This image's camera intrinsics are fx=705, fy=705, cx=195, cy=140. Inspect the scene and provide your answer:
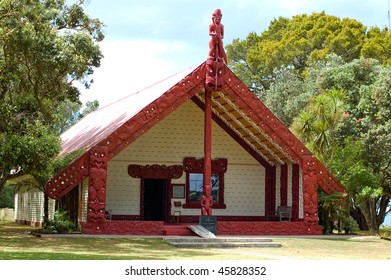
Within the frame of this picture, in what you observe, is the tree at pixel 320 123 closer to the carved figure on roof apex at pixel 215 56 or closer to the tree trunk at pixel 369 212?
the tree trunk at pixel 369 212

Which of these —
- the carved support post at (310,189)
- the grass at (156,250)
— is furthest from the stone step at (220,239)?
the carved support post at (310,189)

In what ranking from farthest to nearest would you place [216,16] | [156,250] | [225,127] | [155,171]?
[225,127], [155,171], [216,16], [156,250]

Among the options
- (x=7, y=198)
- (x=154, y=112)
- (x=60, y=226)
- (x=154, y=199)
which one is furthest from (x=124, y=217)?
(x=7, y=198)

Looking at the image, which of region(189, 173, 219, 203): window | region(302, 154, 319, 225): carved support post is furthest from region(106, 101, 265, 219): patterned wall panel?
region(302, 154, 319, 225): carved support post

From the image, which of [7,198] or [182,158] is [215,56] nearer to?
[182,158]

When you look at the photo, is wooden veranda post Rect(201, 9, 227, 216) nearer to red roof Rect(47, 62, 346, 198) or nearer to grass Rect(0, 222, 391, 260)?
red roof Rect(47, 62, 346, 198)

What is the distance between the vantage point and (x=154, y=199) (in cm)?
2970

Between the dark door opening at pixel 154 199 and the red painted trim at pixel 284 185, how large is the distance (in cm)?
490

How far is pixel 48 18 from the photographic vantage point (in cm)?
2305

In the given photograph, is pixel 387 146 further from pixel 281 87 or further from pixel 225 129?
pixel 281 87

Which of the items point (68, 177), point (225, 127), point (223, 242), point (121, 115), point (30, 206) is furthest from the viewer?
point (30, 206)

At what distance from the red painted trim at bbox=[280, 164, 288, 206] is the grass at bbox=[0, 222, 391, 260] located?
4.84 metres

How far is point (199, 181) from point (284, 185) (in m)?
3.50

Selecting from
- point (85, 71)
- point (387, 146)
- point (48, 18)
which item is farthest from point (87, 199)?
point (387, 146)
